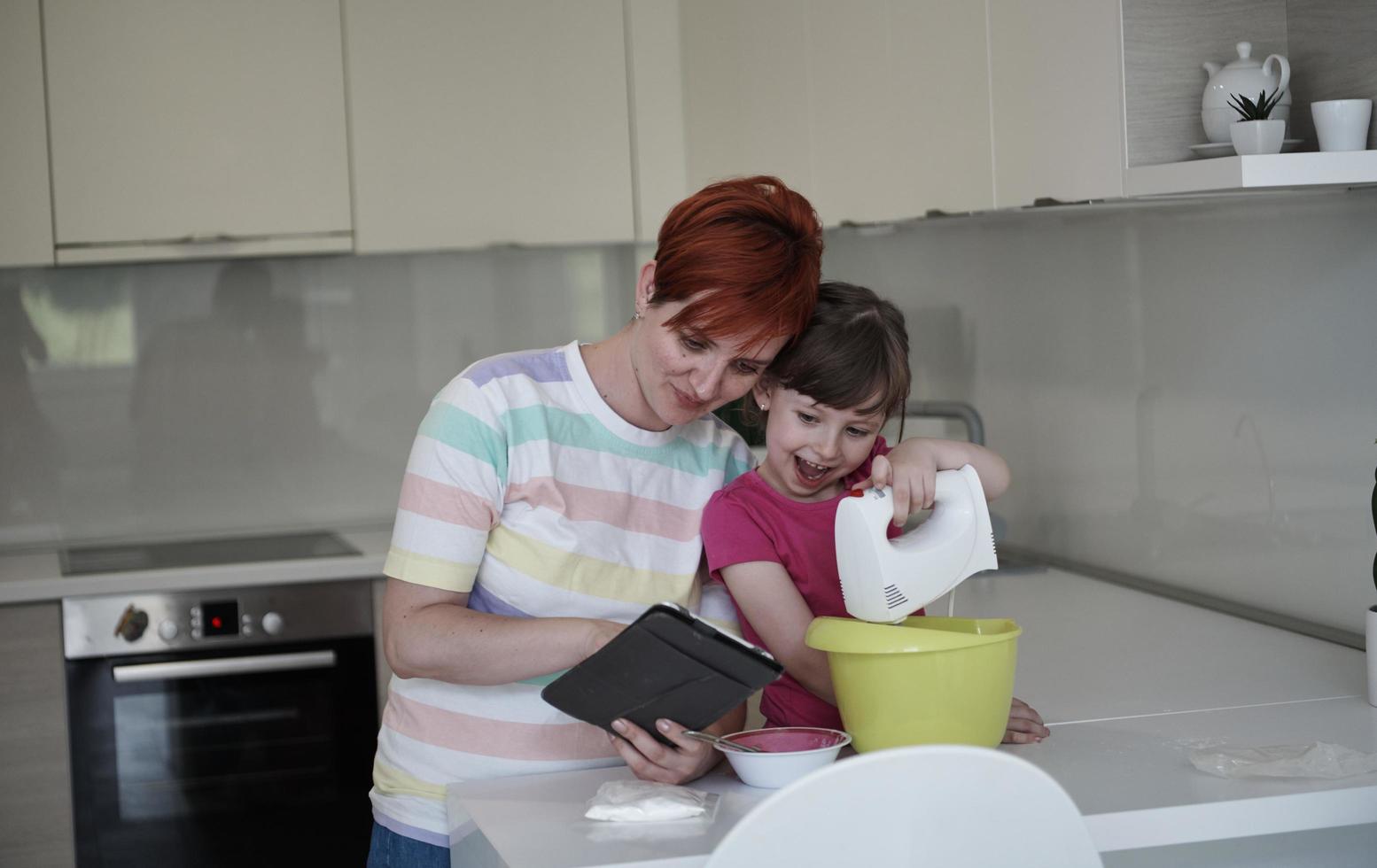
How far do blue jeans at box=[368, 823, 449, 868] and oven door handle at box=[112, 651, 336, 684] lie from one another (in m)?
1.40

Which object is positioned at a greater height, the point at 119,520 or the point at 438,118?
the point at 438,118

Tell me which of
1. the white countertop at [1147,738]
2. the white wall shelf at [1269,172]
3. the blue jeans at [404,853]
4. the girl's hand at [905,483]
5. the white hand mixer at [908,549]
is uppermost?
the white wall shelf at [1269,172]

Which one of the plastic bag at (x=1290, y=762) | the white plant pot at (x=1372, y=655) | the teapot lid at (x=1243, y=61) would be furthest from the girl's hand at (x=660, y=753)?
the teapot lid at (x=1243, y=61)

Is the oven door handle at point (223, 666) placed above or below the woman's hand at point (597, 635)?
below

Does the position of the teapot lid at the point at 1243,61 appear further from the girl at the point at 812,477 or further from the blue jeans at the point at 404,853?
the blue jeans at the point at 404,853

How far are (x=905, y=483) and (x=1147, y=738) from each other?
413 mm

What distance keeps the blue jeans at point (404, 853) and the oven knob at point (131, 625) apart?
1445 mm

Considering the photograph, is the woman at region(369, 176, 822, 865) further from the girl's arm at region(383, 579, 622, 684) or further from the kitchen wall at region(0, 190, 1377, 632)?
the kitchen wall at region(0, 190, 1377, 632)

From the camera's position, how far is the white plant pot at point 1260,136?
5.12ft

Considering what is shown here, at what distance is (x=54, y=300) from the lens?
338 centimetres

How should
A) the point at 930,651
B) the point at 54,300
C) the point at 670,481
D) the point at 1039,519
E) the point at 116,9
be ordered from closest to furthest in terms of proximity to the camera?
the point at 930,651, the point at 670,481, the point at 1039,519, the point at 116,9, the point at 54,300

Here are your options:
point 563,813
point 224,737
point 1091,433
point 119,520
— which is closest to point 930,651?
point 563,813

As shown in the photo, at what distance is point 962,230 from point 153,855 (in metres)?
2.03

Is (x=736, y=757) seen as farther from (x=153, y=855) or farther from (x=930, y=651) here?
(x=153, y=855)
